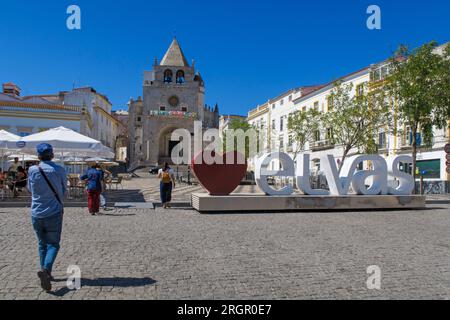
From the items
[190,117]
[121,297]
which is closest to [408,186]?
[121,297]

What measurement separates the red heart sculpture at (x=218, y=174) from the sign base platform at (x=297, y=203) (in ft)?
1.16

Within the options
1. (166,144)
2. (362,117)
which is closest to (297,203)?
(362,117)

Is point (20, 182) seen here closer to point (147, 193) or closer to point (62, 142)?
point (62, 142)

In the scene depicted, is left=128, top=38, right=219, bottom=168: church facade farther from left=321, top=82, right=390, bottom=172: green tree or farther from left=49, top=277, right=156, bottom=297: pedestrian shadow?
left=49, top=277, right=156, bottom=297: pedestrian shadow

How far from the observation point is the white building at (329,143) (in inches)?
1013

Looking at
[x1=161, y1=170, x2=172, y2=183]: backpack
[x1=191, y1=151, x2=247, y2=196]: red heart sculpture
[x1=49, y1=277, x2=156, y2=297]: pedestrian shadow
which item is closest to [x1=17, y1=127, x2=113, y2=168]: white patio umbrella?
[x1=161, y1=170, x2=172, y2=183]: backpack

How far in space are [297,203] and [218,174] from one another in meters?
2.87

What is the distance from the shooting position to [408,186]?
14641mm

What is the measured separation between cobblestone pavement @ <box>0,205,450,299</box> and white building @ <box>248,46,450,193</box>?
9.53 m

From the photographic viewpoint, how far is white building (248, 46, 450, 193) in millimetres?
25719

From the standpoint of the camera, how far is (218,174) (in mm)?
13445

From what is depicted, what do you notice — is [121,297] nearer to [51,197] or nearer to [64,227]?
[51,197]

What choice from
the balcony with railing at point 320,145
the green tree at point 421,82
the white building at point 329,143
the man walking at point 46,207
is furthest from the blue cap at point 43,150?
the balcony with railing at point 320,145

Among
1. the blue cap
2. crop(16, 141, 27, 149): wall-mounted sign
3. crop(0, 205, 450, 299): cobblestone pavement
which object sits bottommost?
crop(0, 205, 450, 299): cobblestone pavement
